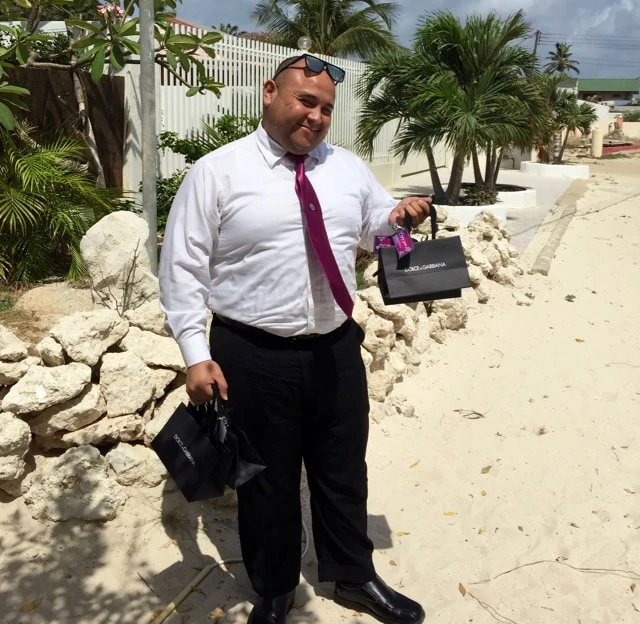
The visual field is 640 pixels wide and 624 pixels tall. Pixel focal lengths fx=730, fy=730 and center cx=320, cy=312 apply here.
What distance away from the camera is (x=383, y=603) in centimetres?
263

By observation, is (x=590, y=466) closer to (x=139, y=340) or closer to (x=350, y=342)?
(x=350, y=342)

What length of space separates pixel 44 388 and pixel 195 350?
127 cm

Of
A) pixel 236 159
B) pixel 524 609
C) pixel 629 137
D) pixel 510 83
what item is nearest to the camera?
pixel 236 159

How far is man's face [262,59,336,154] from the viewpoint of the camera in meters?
2.16

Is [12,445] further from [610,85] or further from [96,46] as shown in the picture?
[610,85]

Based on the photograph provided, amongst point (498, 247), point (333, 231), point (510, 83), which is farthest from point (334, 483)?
point (510, 83)

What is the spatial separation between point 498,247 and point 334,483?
18.3 feet

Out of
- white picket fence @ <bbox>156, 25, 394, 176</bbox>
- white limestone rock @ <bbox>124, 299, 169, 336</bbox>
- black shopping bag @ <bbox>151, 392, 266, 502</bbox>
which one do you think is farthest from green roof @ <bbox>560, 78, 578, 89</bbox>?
black shopping bag @ <bbox>151, 392, 266, 502</bbox>

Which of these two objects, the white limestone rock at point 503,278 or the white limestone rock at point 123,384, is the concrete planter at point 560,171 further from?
the white limestone rock at point 123,384

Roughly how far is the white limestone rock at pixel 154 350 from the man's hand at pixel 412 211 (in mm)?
1502

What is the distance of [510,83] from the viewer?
37.1 feet

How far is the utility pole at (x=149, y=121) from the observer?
17.6 ft

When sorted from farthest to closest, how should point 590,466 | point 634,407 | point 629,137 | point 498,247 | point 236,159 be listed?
1. point 629,137
2. point 498,247
3. point 634,407
4. point 590,466
5. point 236,159

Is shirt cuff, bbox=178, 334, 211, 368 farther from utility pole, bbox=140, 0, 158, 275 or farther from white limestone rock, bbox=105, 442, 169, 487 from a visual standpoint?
utility pole, bbox=140, 0, 158, 275
